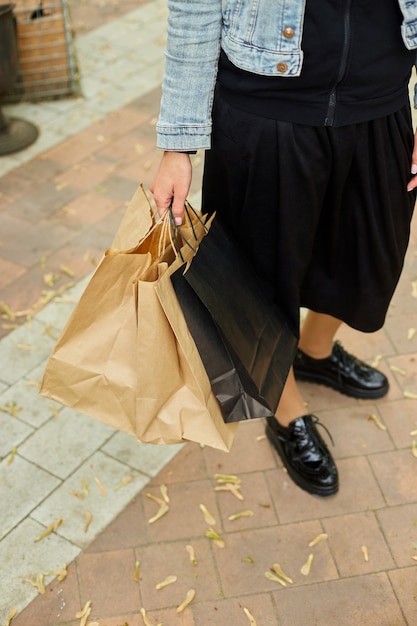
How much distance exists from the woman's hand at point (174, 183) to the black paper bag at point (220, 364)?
180 millimetres

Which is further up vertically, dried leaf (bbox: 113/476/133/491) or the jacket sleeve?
the jacket sleeve

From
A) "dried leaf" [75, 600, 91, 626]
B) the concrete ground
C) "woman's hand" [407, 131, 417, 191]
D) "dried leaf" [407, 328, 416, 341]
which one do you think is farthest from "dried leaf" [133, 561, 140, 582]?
"dried leaf" [407, 328, 416, 341]

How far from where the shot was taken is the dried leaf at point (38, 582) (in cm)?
219

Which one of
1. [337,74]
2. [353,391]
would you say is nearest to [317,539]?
[353,391]

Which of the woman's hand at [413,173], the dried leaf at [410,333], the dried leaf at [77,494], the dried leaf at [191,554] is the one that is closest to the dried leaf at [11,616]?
the dried leaf at [77,494]

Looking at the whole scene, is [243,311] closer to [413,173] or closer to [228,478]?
[413,173]

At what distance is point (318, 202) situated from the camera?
193 cm

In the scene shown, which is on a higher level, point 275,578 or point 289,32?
point 289,32

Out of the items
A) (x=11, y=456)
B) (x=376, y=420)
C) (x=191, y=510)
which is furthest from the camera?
(x=376, y=420)

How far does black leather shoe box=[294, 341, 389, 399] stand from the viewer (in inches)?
110

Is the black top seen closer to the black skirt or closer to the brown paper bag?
the black skirt

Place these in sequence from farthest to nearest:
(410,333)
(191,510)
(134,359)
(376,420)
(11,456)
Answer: (410,333) < (376,420) < (11,456) < (191,510) < (134,359)

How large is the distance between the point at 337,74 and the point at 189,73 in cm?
37

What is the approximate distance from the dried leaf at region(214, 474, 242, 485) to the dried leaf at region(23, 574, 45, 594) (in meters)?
0.69
